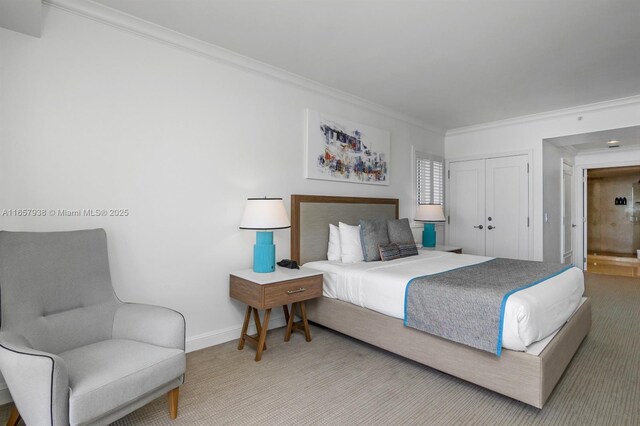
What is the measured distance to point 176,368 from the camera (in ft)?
6.15

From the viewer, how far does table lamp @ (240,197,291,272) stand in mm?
2967

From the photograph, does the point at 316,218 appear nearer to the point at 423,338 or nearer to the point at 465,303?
the point at 423,338

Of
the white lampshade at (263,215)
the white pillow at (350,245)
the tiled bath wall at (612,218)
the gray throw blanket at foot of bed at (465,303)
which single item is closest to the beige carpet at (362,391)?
the gray throw blanket at foot of bed at (465,303)

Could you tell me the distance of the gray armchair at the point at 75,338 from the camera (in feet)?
4.89

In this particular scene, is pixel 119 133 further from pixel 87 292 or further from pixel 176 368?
pixel 176 368

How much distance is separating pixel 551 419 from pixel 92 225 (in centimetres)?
315

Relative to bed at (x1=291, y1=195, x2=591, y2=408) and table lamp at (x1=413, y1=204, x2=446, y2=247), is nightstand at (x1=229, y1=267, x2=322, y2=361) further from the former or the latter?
table lamp at (x1=413, y1=204, x2=446, y2=247)

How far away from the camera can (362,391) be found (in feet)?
7.68

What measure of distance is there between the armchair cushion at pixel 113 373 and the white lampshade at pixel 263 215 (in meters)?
1.24

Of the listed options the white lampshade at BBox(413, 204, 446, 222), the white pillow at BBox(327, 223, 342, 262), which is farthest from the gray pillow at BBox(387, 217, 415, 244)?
the white lampshade at BBox(413, 204, 446, 222)

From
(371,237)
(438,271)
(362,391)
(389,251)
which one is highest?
(371,237)

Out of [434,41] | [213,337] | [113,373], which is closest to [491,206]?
[434,41]

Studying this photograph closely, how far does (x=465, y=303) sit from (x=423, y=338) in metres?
0.45

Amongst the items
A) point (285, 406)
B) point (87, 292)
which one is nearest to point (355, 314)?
point (285, 406)
